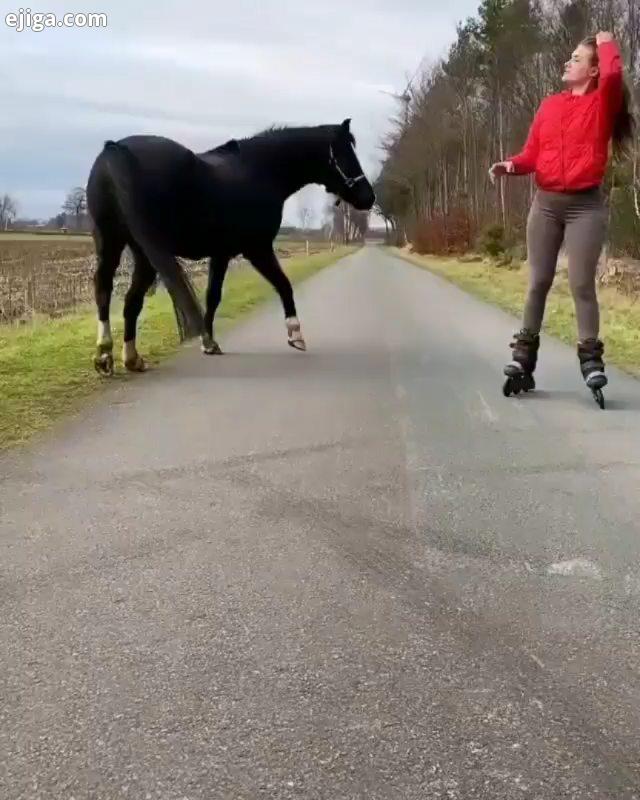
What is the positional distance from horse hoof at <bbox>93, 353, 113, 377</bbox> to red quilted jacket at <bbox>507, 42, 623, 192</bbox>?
3.51 meters

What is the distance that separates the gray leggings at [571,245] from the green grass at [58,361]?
3.22 m

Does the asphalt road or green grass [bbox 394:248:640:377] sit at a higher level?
green grass [bbox 394:248:640:377]

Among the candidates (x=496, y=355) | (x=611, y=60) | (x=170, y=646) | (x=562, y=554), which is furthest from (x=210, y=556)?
(x=496, y=355)

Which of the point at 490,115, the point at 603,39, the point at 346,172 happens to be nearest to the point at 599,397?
the point at 603,39

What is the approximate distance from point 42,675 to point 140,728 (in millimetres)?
402

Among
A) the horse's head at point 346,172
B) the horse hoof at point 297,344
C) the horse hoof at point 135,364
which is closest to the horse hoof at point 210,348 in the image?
the horse hoof at point 297,344

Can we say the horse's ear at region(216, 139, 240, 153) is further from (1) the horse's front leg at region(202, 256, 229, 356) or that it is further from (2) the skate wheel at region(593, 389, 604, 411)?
(2) the skate wheel at region(593, 389, 604, 411)

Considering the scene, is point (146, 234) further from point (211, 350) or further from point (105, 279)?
point (211, 350)

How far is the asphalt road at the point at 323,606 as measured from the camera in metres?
2.06

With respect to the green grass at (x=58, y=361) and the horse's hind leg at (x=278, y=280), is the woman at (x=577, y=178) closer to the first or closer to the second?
the horse's hind leg at (x=278, y=280)

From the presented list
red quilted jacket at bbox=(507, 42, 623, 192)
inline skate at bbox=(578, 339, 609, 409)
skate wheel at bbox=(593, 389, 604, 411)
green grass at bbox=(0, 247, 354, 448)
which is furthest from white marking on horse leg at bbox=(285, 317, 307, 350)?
skate wheel at bbox=(593, 389, 604, 411)

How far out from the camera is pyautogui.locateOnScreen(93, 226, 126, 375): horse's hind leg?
7.21m


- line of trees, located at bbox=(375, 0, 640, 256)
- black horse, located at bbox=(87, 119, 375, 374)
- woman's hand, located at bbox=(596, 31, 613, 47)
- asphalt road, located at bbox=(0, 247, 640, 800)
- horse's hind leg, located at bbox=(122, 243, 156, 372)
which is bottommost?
asphalt road, located at bbox=(0, 247, 640, 800)

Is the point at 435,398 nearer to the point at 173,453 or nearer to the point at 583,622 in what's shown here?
the point at 173,453
